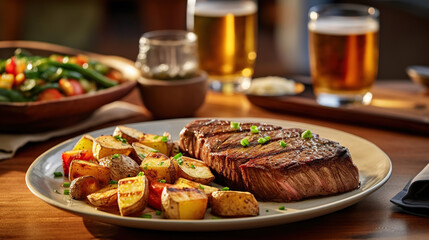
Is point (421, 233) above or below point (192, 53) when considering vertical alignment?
below

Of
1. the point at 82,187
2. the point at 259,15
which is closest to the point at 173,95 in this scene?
the point at 82,187

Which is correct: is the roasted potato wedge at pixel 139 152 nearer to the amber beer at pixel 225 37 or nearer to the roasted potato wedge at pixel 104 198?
the roasted potato wedge at pixel 104 198

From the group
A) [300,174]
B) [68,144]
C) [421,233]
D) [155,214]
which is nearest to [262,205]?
[300,174]

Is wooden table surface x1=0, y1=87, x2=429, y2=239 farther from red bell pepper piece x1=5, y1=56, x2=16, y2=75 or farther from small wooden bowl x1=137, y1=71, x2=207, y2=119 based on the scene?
small wooden bowl x1=137, y1=71, x2=207, y2=119

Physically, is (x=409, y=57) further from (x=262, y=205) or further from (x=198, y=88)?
(x=262, y=205)

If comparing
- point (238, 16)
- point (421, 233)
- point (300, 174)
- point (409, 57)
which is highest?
point (238, 16)

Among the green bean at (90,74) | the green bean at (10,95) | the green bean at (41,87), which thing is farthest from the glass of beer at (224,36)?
the green bean at (10,95)
